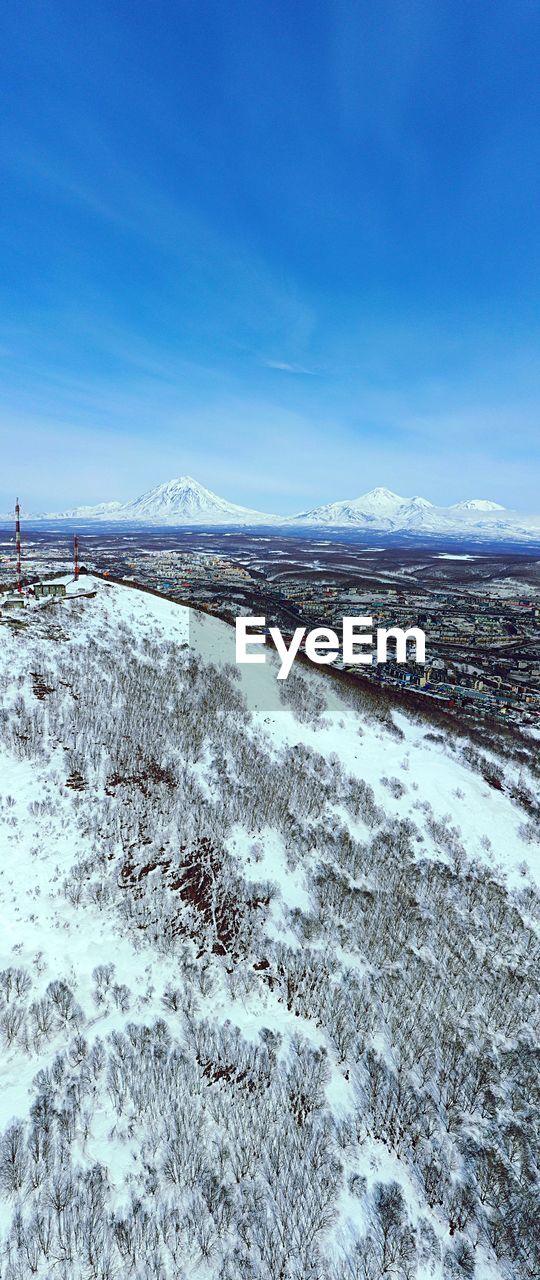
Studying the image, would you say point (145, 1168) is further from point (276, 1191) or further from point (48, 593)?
point (48, 593)

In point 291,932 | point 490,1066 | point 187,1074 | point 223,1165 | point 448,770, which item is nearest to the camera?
point 223,1165

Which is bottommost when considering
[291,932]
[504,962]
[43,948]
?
[504,962]

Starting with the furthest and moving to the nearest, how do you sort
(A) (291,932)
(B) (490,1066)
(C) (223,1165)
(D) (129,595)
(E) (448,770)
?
(D) (129,595) → (E) (448,770) → (A) (291,932) → (B) (490,1066) → (C) (223,1165)

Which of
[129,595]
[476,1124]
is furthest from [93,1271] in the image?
[129,595]

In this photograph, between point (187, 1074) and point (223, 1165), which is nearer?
point (223, 1165)

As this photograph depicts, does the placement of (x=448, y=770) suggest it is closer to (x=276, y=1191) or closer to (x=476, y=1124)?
(x=476, y=1124)

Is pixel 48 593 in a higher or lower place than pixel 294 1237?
higher
